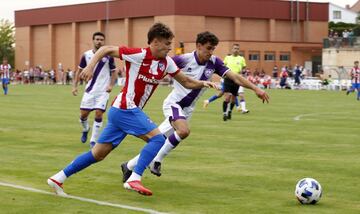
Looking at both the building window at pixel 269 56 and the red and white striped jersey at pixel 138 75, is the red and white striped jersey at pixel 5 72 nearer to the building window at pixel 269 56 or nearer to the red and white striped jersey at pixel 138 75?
the red and white striped jersey at pixel 138 75

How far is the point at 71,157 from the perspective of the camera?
44.1ft

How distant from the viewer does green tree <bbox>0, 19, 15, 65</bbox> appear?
124000 millimetres

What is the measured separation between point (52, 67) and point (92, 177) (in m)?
87.8

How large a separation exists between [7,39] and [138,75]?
395ft

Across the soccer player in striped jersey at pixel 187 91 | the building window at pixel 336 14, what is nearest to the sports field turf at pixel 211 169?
the soccer player in striped jersey at pixel 187 91

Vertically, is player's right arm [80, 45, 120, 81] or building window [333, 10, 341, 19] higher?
building window [333, 10, 341, 19]

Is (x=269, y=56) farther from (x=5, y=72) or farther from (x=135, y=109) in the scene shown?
(x=135, y=109)

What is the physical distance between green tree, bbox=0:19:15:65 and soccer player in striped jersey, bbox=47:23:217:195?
116477 mm

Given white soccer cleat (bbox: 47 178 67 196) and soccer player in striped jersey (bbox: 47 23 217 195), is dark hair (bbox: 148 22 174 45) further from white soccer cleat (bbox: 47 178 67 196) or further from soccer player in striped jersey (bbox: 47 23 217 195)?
white soccer cleat (bbox: 47 178 67 196)

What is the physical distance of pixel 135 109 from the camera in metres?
9.59

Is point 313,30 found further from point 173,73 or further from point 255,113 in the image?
point 173,73

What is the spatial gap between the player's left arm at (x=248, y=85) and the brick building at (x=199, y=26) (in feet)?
215

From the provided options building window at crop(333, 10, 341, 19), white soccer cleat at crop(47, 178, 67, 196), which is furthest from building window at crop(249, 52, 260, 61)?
white soccer cleat at crop(47, 178, 67, 196)

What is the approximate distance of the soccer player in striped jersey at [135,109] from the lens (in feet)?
31.3
